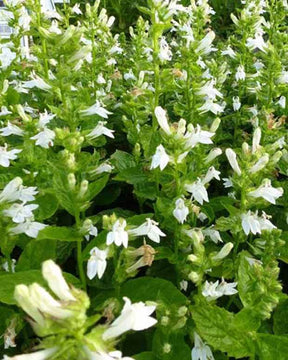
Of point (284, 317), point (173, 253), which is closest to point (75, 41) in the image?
point (173, 253)

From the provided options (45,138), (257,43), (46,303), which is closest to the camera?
(46,303)

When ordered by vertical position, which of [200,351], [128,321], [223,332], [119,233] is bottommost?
[200,351]

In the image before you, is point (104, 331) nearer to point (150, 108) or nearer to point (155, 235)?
point (155, 235)

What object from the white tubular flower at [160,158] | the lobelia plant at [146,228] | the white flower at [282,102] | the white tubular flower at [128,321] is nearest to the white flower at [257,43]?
the lobelia plant at [146,228]

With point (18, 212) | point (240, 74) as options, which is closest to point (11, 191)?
point (18, 212)

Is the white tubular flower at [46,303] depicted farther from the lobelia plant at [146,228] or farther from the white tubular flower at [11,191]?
Answer: the white tubular flower at [11,191]

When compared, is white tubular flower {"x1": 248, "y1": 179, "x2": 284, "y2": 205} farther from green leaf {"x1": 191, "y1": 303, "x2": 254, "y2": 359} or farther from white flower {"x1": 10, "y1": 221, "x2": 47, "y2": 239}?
white flower {"x1": 10, "y1": 221, "x2": 47, "y2": 239}

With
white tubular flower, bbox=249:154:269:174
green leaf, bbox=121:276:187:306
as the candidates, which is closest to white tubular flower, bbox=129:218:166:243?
green leaf, bbox=121:276:187:306

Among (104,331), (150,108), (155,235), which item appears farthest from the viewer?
(150,108)

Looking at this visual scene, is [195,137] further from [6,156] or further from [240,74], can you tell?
[240,74]
